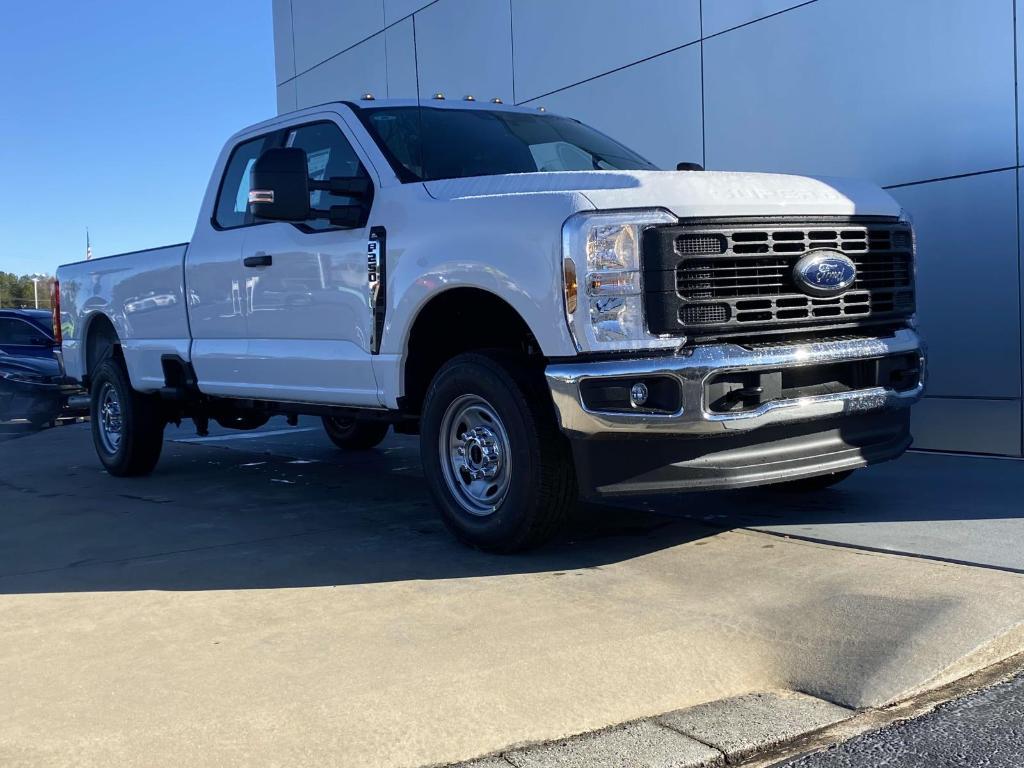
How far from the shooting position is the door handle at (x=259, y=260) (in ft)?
20.8

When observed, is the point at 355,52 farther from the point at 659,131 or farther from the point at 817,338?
the point at 817,338

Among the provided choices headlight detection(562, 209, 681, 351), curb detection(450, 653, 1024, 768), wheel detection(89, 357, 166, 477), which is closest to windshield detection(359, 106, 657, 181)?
headlight detection(562, 209, 681, 351)

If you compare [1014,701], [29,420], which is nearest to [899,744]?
[1014,701]

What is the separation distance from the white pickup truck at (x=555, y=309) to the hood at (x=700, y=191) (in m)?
0.01

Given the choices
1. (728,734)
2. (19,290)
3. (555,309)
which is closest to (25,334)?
(555,309)

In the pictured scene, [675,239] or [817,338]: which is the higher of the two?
[675,239]

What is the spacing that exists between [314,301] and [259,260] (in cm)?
58

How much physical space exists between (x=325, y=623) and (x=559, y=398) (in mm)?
1277

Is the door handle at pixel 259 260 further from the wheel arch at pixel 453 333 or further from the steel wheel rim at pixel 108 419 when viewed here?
the steel wheel rim at pixel 108 419

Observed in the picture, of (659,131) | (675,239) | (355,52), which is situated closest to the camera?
(675,239)

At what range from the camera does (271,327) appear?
21.0ft

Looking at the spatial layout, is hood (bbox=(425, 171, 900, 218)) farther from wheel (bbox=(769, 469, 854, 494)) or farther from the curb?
the curb

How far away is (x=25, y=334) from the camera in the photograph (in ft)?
45.9

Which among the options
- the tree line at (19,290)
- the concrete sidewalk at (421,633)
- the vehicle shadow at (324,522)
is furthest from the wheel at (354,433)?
the tree line at (19,290)
